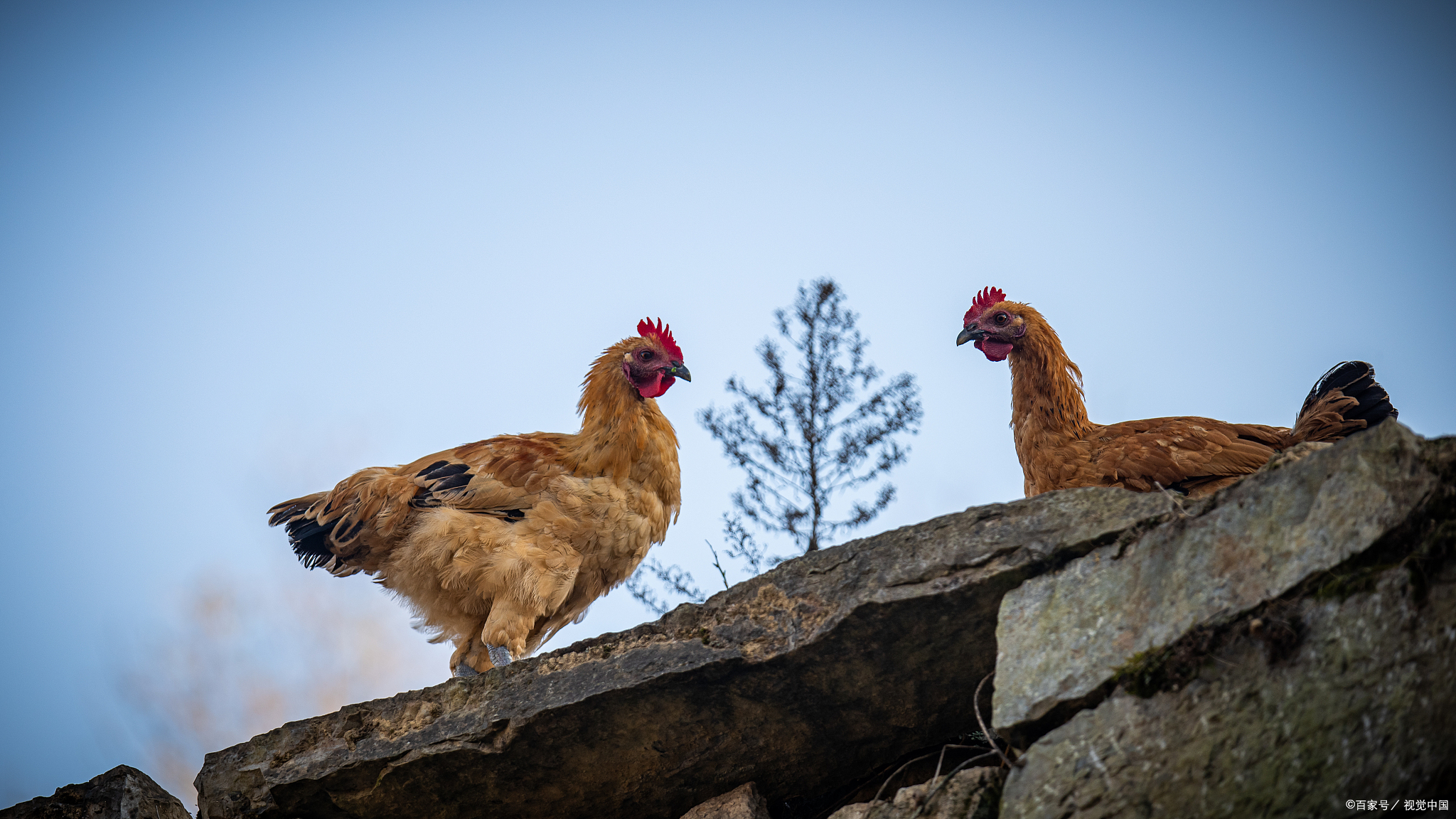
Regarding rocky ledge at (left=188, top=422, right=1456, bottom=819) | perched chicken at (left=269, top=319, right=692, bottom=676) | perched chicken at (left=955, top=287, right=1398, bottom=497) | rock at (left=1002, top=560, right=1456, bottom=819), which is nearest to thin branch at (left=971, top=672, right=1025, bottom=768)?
rocky ledge at (left=188, top=422, right=1456, bottom=819)

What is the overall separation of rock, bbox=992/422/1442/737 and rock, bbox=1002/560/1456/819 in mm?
135

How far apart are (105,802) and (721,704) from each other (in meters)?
3.13

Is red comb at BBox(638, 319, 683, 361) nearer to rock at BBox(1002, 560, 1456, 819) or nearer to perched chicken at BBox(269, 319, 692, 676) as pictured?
perched chicken at BBox(269, 319, 692, 676)

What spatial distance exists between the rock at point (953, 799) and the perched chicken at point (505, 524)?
267 cm

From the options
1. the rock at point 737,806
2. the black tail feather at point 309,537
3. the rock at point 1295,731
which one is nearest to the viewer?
the rock at point 1295,731

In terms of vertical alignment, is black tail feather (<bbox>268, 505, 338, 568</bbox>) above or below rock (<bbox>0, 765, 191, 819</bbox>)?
above

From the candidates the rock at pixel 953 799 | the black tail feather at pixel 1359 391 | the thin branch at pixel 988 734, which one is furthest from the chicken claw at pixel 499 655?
the black tail feather at pixel 1359 391

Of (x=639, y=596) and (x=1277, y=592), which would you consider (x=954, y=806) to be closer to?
(x=1277, y=592)

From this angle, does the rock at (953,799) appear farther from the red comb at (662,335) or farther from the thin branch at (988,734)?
the red comb at (662,335)

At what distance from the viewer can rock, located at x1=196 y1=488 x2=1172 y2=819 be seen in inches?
153

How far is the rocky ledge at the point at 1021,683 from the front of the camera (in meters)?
2.78

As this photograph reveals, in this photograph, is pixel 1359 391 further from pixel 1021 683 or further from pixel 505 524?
pixel 505 524

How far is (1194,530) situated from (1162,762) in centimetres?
83

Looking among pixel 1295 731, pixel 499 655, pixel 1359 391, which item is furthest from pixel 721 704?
pixel 1359 391
